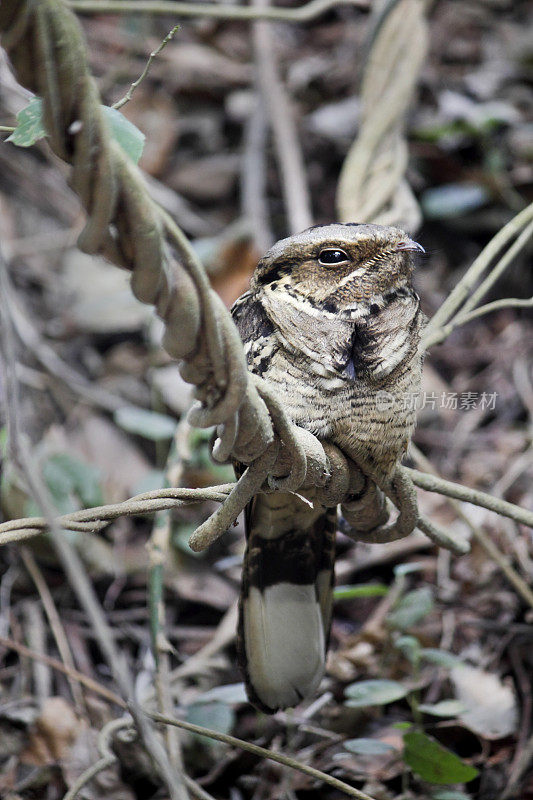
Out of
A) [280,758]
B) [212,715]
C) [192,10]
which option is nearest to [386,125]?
[192,10]

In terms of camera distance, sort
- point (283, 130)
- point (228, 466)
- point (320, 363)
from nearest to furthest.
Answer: point (320, 363), point (228, 466), point (283, 130)

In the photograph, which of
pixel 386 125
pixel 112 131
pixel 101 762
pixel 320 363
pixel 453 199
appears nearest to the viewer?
pixel 112 131

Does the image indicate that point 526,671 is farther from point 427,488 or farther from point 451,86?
point 451,86

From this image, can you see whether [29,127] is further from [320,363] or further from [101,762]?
[101,762]

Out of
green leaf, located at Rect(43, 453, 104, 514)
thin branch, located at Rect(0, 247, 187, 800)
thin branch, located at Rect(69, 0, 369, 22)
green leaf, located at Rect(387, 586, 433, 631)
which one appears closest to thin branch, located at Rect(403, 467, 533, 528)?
green leaf, located at Rect(387, 586, 433, 631)

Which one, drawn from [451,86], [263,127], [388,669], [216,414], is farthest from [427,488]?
[451,86]

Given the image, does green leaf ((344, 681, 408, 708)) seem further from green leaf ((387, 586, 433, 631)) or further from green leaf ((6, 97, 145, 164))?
green leaf ((6, 97, 145, 164))
